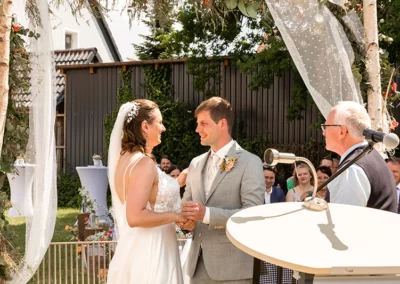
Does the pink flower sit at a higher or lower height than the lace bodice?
higher

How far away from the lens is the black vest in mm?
2783

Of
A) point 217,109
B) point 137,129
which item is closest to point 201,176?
point 217,109

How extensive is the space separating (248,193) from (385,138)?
1337mm

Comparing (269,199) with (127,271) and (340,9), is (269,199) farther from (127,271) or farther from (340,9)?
(127,271)

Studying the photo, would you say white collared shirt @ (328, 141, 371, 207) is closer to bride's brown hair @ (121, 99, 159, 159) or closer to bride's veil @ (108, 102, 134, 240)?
bride's brown hair @ (121, 99, 159, 159)

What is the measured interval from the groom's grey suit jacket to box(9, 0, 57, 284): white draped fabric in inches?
55.4

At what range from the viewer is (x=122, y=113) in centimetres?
378

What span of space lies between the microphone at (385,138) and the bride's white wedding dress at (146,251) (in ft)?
5.36

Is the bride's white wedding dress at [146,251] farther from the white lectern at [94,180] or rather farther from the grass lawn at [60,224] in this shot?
the white lectern at [94,180]

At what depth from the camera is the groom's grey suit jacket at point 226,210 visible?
3.27 meters

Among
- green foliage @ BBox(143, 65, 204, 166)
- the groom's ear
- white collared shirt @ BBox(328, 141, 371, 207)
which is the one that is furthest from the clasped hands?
green foliage @ BBox(143, 65, 204, 166)

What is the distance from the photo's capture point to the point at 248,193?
3287 millimetres

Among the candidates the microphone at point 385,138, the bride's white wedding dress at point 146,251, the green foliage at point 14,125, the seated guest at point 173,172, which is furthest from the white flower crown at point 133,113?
the seated guest at point 173,172

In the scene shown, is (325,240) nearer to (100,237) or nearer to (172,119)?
(100,237)
